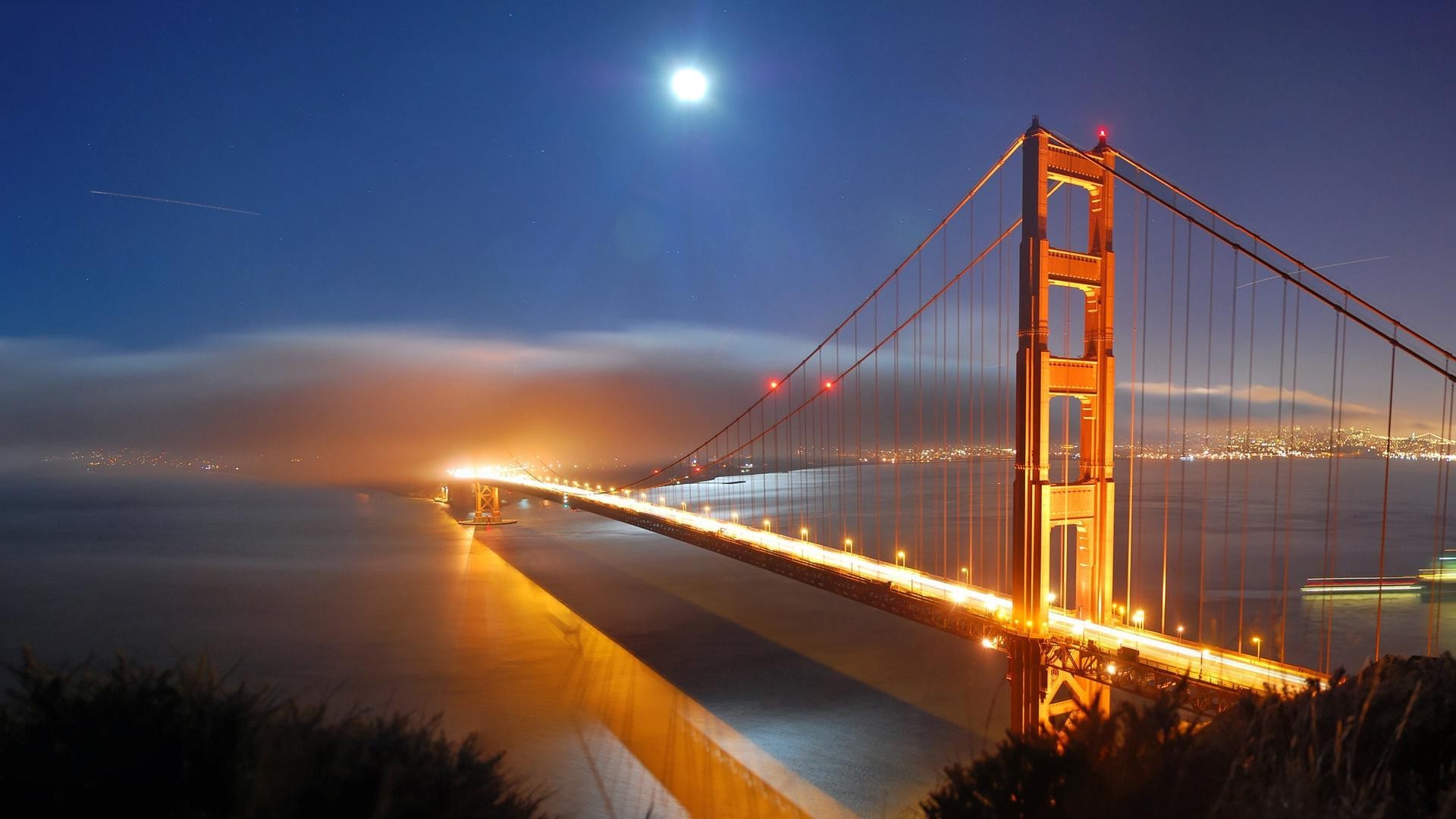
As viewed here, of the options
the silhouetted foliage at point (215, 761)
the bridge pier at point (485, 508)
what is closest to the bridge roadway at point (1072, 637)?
the silhouetted foliage at point (215, 761)

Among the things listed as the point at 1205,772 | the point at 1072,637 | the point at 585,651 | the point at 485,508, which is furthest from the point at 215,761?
the point at 485,508

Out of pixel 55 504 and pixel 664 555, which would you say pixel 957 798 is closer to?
pixel 664 555

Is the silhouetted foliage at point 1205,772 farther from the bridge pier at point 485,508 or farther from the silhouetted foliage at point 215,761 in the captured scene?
the bridge pier at point 485,508

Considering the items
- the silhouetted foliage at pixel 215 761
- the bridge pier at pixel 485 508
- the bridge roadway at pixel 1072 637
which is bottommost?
the bridge pier at pixel 485 508

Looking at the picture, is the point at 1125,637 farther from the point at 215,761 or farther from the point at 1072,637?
the point at 215,761

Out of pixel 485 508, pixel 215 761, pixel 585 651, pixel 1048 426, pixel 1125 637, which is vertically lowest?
pixel 485 508

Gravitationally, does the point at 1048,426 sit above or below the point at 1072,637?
above
